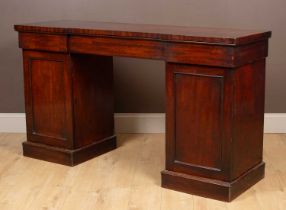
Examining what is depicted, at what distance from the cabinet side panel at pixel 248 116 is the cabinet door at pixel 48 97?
1.10 m

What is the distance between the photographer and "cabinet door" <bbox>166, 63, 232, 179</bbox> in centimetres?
286

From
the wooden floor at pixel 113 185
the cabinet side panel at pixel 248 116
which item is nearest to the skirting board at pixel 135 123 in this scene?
the wooden floor at pixel 113 185

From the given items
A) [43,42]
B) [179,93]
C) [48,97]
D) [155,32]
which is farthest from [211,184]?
[43,42]

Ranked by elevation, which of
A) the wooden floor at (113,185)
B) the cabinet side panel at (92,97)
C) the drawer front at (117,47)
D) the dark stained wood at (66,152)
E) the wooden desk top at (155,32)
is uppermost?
the wooden desk top at (155,32)

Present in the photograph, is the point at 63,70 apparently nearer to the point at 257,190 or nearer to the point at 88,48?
the point at 88,48

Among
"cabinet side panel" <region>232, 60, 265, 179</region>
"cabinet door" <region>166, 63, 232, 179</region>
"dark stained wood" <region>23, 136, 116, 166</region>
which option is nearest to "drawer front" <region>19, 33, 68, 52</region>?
"dark stained wood" <region>23, 136, 116, 166</region>

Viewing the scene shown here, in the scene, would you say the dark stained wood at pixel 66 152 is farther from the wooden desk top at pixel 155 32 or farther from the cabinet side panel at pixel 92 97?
the wooden desk top at pixel 155 32

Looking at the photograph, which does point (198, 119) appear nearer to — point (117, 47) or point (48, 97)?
point (117, 47)

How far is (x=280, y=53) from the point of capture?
406 cm

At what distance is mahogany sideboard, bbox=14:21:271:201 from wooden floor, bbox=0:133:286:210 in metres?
0.08

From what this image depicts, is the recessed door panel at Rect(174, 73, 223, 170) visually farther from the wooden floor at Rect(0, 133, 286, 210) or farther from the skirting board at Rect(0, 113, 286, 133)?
the skirting board at Rect(0, 113, 286, 133)

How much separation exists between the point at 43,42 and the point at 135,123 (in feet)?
3.71

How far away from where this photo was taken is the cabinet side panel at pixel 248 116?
113 inches

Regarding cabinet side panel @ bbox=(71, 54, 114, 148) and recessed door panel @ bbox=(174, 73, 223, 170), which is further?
cabinet side panel @ bbox=(71, 54, 114, 148)
